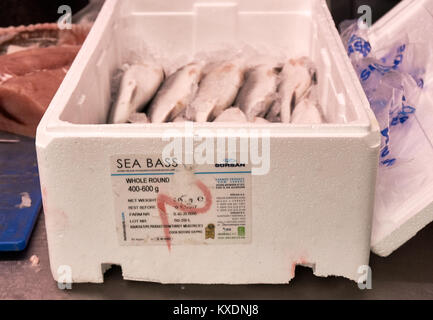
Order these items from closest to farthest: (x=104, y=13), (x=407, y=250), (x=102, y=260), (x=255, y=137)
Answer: (x=255, y=137) < (x=102, y=260) < (x=407, y=250) < (x=104, y=13)

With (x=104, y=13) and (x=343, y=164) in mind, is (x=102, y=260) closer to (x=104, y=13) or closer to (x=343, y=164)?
(x=343, y=164)

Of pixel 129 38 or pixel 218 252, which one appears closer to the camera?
pixel 218 252

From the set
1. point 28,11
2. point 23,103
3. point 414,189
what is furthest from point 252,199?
point 28,11

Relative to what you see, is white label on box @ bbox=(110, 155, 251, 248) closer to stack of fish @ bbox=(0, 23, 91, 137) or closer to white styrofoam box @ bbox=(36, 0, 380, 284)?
white styrofoam box @ bbox=(36, 0, 380, 284)

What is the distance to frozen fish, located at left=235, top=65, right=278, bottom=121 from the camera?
139 centimetres

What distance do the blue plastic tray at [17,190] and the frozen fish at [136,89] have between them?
0.24 metres

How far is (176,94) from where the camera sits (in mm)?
1418

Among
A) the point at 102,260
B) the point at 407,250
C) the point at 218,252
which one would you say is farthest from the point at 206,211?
the point at 407,250

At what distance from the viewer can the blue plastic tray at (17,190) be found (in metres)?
1.17

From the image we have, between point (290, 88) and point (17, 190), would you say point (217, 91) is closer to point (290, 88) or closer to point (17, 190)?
point (290, 88)

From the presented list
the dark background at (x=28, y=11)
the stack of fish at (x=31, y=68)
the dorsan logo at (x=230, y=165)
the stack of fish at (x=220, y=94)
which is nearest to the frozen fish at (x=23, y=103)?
the stack of fish at (x=31, y=68)

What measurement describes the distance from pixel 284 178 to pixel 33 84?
0.91 meters

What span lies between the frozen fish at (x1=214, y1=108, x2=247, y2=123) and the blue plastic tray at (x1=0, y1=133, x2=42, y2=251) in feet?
1.43

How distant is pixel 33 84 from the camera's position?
160 cm
